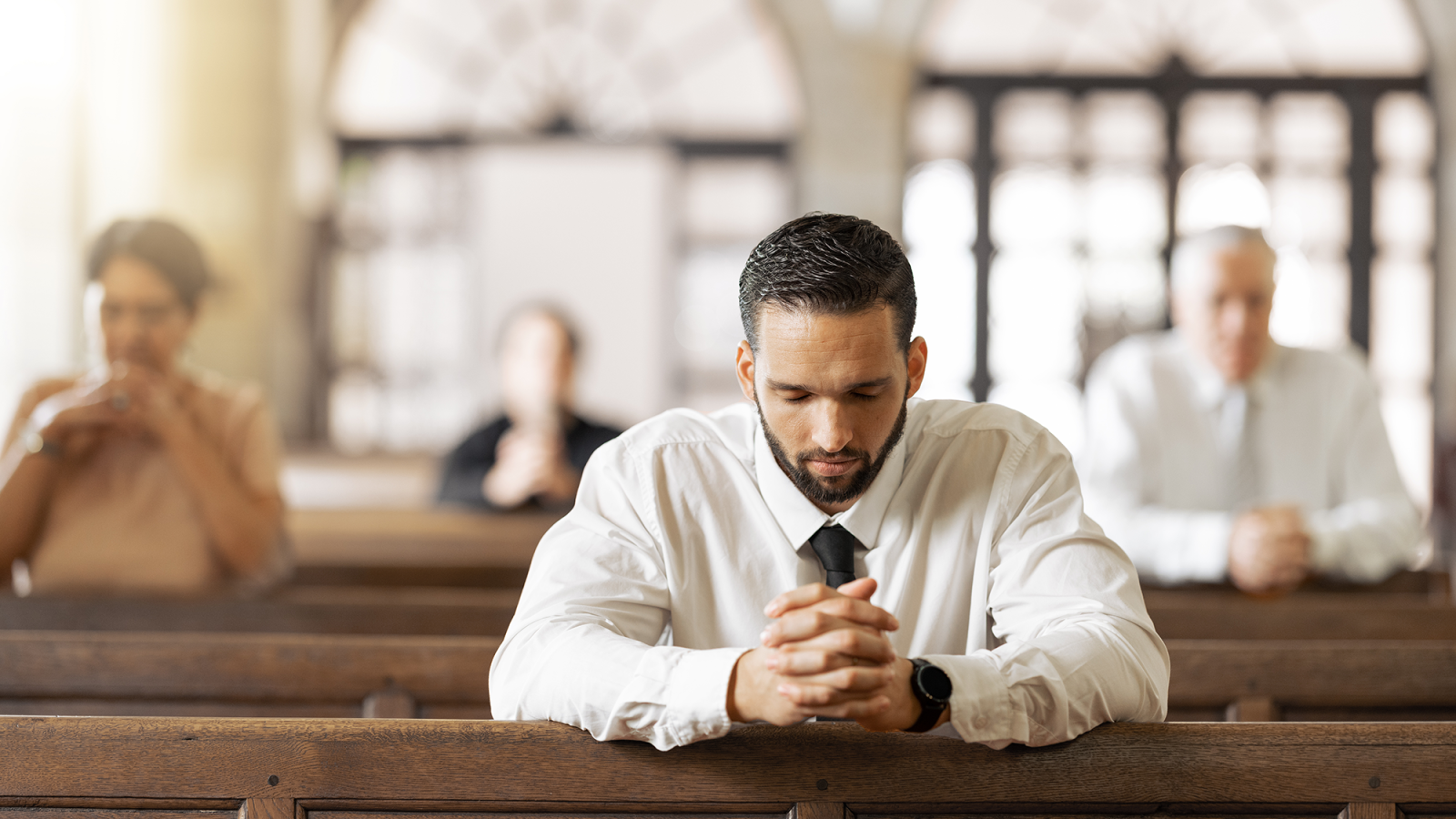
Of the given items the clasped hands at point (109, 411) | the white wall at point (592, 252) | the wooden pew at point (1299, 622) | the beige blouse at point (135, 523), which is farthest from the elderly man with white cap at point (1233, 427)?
the white wall at point (592, 252)

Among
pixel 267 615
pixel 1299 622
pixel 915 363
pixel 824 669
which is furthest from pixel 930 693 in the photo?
pixel 267 615

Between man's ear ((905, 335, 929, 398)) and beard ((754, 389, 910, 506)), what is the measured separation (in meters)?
0.02

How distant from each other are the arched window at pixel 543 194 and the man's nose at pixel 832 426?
235 inches

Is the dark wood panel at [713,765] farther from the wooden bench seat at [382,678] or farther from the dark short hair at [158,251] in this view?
the dark short hair at [158,251]

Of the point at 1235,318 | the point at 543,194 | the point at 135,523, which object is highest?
the point at 543,194

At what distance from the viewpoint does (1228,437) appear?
10.6 ft

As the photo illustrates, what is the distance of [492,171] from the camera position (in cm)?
752

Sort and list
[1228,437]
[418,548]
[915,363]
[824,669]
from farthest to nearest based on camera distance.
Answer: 1. [418,548]
2. [1228,437]
3. [915,363]
4. [824,669]

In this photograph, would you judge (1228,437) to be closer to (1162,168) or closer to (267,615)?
(267,615)

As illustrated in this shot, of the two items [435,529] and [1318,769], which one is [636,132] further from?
[1318,769]

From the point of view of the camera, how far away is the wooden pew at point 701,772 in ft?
4.53

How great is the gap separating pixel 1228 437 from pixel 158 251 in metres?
2.82

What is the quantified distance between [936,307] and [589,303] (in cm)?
228

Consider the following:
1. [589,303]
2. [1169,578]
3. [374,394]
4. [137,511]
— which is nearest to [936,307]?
[589,303]
